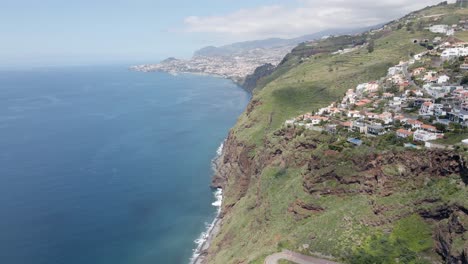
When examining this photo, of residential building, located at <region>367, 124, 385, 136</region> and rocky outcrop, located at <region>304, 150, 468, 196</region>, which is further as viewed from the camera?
residential building, located at <region>367, 124, 385, 136</region>

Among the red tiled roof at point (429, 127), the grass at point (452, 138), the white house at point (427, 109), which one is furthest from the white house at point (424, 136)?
the white house at point (427, 109)

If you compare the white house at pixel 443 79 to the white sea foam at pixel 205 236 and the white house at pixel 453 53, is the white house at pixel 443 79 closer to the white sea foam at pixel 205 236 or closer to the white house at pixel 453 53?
the white house at pixel 453 53

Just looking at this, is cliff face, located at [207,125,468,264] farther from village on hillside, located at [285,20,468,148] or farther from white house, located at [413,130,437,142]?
white house, located at [413,130,437,142]

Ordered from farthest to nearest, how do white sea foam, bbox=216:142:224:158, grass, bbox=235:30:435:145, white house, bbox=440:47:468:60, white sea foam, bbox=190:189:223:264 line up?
white sea foam, bbox=216:142:224:158
grass, bbox=235:30:435:145
white house, bbox=440:47:468:60
white sea foam, bbox=190:189:223:264

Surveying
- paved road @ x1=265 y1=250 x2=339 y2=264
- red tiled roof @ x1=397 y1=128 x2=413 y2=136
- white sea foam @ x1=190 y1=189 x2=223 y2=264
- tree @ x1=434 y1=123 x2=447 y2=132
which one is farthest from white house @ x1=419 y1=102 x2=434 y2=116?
white sea foam @ x1=190 y1=189 x2=223 y2=264

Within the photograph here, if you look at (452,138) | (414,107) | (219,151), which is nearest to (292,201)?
(452,138)

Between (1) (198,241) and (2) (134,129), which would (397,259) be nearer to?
(1) (198,241)

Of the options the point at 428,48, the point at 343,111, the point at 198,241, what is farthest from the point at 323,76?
the point at 198,241
